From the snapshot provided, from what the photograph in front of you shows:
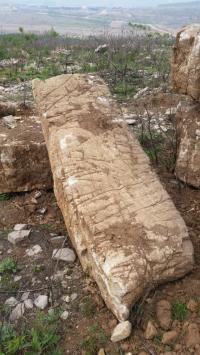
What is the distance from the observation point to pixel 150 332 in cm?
301

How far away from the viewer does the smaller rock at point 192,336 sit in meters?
2.94

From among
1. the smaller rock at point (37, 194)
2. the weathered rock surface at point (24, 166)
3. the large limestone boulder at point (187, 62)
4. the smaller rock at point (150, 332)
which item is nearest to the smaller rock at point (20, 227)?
the smaller rock at point (37, 194)

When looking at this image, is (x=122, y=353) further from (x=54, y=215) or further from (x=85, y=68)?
(x=85, y=68)

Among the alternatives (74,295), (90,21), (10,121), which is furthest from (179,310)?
(90,21)

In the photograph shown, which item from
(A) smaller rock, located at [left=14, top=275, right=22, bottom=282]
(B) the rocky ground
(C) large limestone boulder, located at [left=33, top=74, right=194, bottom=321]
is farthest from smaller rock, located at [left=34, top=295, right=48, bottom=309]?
(C) large limestone boulder, located at [left=33, top=74, right=194, bottom=321]

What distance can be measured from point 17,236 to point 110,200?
1.10m

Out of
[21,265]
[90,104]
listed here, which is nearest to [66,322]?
[21,265]

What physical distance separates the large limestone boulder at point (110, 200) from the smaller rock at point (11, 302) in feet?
1.92

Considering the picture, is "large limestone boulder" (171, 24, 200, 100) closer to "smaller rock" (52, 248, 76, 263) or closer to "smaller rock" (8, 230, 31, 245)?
"smaller rock" (52, 248, 76, 263)

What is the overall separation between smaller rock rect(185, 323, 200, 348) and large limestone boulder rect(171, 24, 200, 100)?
6.93 ft

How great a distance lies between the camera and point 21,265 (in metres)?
3.85

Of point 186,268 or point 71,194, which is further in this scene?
point 71,194

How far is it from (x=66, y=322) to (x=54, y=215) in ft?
4.60

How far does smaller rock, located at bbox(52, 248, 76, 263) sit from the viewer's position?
3.81 metres
